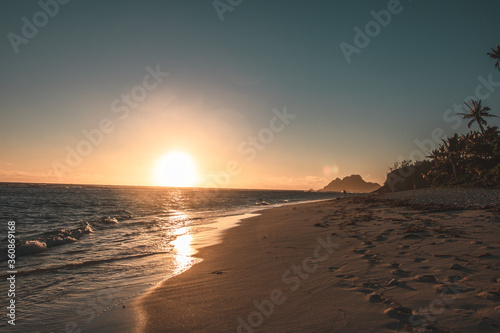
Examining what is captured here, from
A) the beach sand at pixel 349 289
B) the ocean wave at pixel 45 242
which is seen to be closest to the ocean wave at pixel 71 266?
the ocean wave at pixel 45 242

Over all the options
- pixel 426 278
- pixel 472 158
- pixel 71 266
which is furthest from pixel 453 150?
pixel 71 266

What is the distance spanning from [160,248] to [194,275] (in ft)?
15.0

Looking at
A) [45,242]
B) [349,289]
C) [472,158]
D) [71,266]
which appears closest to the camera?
[349,289]

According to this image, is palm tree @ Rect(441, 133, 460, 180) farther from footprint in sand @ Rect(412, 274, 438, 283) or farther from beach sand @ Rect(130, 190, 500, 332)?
footprint in sand @ Rect(412, 274, 438, 283)

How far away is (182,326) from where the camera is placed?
366 centimetres

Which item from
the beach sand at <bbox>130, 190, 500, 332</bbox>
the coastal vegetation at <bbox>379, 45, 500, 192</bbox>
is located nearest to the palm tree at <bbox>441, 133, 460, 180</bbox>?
the coastal vegetation at <bbox>379, 45, 500, 192</bbox>

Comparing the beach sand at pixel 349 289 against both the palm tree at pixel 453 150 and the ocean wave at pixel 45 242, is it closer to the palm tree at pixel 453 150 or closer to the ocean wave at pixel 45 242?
the ocean wave at pixel 45 242

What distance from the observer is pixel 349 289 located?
437cm

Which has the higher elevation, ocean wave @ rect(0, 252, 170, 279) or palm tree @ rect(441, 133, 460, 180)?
palm tree @ rect(441, 133, 460, 180)

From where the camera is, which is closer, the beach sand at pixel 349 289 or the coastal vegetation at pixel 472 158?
the beach sand at pixel 349 289

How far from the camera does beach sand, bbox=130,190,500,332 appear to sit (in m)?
3.33

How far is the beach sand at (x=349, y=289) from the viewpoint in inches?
131

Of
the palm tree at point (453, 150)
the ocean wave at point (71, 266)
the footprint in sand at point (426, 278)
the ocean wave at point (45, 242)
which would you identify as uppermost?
the palm tree at point (453, 150)

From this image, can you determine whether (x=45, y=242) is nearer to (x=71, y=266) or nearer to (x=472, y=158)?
(x=71, y=266)
